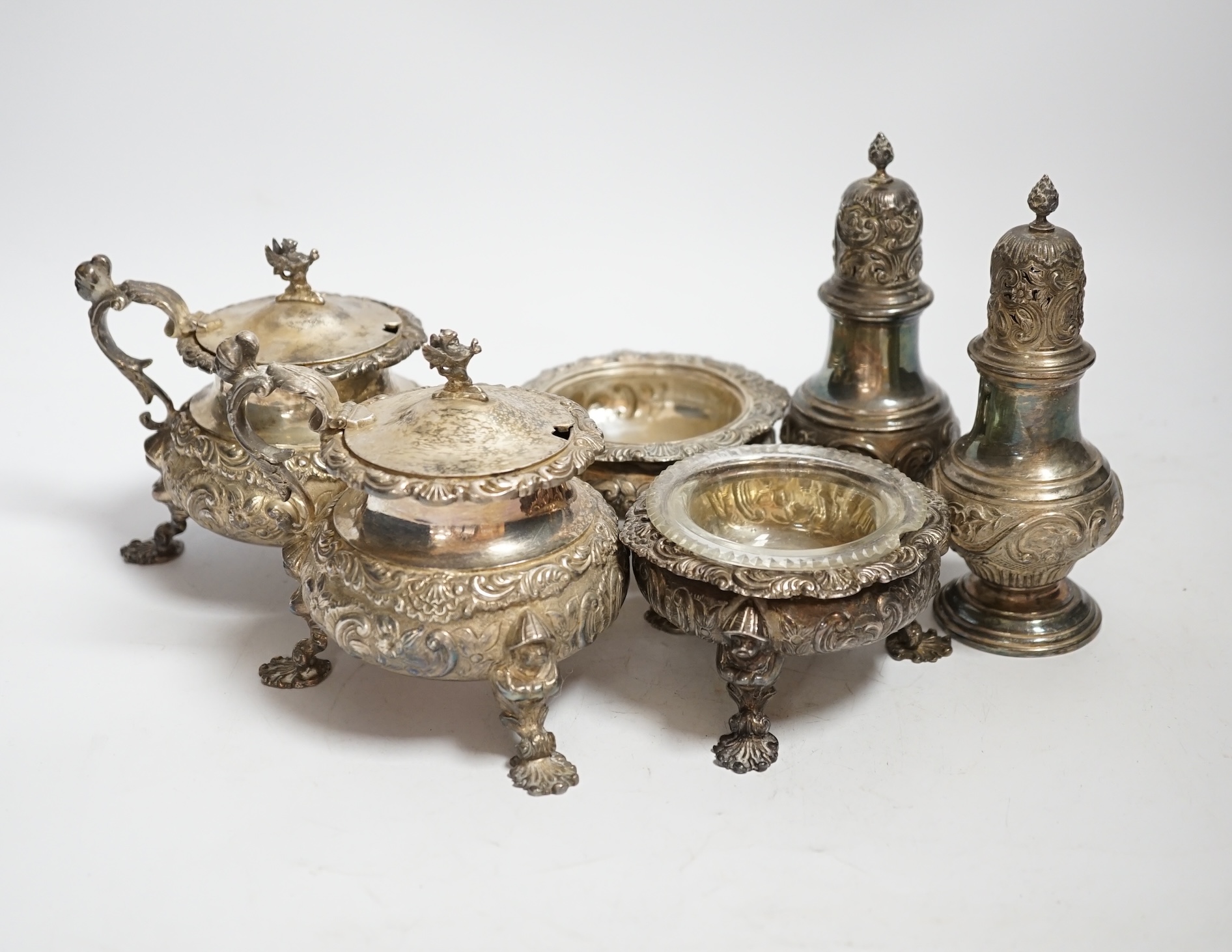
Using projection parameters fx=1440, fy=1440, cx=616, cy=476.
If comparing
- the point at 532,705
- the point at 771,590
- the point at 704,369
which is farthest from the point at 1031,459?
the point at 532,705

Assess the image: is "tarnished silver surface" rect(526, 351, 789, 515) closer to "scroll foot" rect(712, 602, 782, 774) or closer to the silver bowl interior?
the silver bowl interior

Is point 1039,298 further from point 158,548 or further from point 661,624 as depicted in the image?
point 158,548

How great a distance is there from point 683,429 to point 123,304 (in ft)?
5.59

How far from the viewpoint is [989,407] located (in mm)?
3717

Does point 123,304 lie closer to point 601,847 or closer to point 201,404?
point 201,404

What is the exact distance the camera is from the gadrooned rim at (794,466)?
329 centimetres

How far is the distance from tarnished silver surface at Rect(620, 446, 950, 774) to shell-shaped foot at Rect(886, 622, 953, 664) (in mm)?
315

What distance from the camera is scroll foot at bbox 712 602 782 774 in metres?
3.27

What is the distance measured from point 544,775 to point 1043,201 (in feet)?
5.99

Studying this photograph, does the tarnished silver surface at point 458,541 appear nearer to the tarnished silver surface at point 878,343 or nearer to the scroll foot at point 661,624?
the scroll foot at point 661,624

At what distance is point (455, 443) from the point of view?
10.6ft

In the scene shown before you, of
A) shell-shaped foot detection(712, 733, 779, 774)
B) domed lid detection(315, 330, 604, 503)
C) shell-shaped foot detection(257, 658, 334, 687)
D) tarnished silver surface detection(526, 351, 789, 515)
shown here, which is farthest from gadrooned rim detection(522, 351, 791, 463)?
shell-shaped foot detection(257, 658, 334, 687)

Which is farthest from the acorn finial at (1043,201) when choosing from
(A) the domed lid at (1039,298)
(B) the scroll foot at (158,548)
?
(B) the scroll foot at (158,548)

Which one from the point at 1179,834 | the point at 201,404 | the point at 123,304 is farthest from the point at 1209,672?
the point at 123,304
